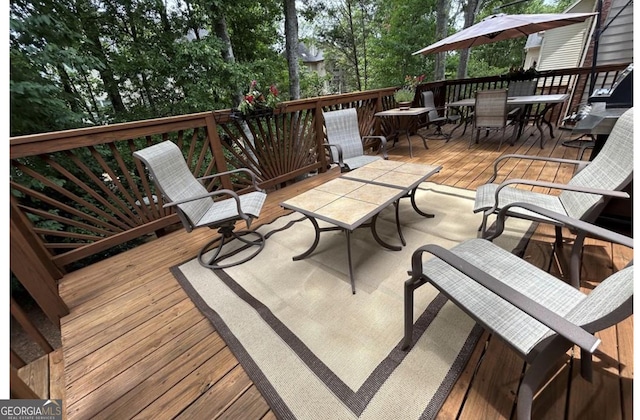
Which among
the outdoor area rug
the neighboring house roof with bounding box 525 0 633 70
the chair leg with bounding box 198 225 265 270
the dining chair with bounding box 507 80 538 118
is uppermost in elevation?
the neighboring house roof with bounding box 525 0 633 70

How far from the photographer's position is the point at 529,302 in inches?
32.9

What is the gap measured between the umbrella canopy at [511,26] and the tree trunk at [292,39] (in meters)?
3.19

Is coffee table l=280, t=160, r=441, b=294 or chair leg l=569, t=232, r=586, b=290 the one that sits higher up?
coffee table l=280, t=160, r=441, b=294

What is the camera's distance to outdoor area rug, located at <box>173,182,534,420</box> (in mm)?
1243

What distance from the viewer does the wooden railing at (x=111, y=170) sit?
6.48 feet

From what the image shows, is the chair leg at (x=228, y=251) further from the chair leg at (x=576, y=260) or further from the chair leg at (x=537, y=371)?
the chair leg at (x=576, y=260)

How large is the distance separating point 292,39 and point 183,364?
7.00 metres

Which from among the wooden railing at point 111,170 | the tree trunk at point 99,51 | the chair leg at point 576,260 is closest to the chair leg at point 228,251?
the wooden railing at point 111,170

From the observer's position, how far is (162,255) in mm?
2553

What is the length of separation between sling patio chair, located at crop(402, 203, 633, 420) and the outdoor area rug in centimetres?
18

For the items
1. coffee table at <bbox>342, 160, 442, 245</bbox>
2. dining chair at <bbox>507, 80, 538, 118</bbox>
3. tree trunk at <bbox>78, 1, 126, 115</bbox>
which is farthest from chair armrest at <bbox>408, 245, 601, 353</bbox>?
tree trunk at <bbox>78, 1, 126, 115</bbox>

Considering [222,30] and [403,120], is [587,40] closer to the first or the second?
[403,120]

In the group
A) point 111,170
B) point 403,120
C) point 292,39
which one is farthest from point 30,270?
point 292,39

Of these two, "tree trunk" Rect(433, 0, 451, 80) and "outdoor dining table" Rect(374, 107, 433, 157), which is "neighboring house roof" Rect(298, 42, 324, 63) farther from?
"outdoor dining table" Rect(374, 107, 433, 157)
